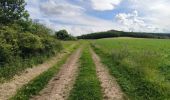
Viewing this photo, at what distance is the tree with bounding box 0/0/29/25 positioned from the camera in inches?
1292

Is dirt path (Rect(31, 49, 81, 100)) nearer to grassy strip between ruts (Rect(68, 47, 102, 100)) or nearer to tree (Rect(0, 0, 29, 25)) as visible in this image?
grassy strip between ruts (Rect(68, 47, 102, 100))

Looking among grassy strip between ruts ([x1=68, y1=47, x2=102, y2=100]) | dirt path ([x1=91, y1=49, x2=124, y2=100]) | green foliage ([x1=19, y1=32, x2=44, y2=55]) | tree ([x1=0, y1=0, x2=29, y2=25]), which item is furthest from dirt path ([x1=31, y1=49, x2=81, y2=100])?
tree ([x1=0, y1=0, x2=29, y2=25])

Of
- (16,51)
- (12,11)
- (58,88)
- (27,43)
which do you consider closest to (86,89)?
(58,88)

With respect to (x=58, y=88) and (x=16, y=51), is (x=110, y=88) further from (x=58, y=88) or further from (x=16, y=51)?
(x=16, y=51)

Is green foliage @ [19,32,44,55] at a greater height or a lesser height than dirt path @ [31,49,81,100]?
greater

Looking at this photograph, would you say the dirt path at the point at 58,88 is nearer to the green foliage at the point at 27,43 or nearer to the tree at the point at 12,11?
the green foliage at the point at 27,43

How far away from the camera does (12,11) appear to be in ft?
114

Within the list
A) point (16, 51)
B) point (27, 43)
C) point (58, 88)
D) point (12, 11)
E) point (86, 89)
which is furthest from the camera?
point (12, 11)

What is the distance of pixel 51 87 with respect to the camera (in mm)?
14477

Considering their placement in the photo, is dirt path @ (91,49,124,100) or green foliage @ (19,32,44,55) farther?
green foliage @ (19,32,44,55)

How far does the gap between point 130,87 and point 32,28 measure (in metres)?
19.6

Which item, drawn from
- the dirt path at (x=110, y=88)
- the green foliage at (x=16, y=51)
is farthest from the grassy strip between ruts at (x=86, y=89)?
the green foliage at (x=16, y=51)

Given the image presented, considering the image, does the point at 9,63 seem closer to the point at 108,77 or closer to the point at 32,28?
the point at 108,77

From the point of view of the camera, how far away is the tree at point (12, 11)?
3281 cm
